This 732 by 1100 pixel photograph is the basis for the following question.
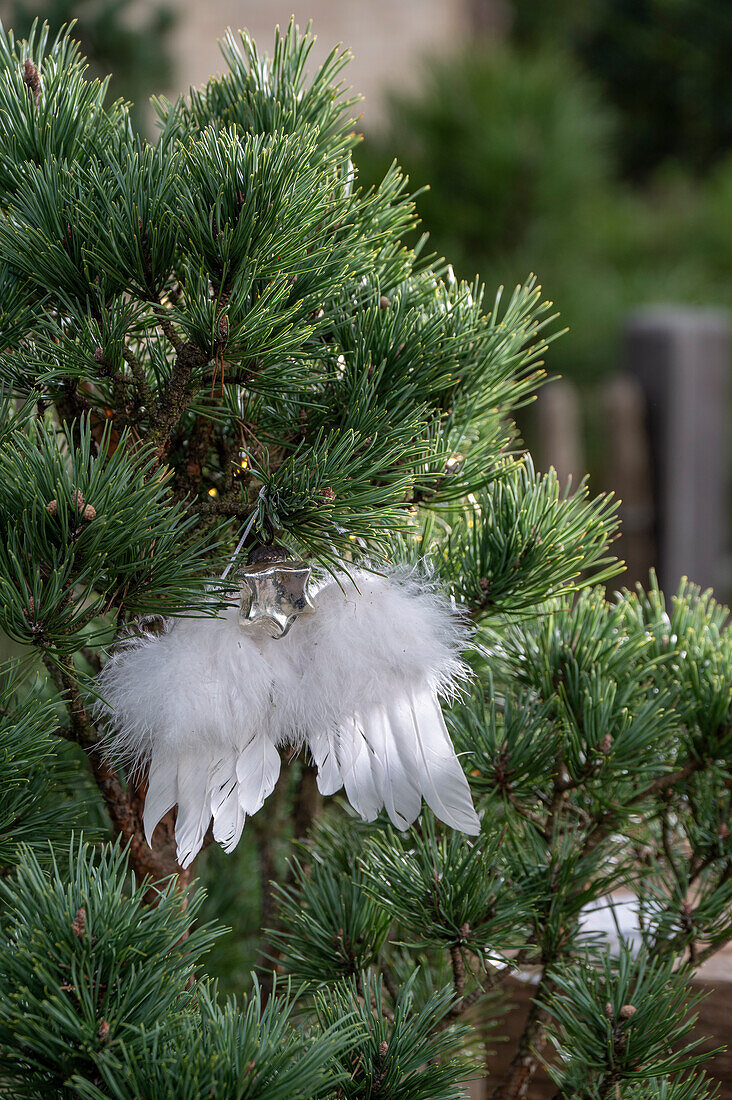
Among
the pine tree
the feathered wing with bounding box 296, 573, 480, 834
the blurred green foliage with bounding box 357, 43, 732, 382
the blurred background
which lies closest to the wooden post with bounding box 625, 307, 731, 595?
the blurred background

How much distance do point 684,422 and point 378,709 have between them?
1321mm

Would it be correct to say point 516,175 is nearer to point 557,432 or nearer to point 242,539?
point 557,432

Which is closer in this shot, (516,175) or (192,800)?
(192,800)

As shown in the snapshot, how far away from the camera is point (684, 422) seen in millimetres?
1554

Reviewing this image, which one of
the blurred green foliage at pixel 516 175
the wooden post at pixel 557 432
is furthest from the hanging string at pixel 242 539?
the blurred green foliage at pixel 516 175

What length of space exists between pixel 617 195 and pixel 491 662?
7.07 feet

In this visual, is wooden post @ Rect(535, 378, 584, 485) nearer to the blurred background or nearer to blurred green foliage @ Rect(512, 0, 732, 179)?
the blurred background

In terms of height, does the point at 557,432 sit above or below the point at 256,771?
above

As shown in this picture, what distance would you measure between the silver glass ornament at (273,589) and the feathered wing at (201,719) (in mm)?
11

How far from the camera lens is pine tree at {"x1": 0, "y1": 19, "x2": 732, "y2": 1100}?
0.29 metres

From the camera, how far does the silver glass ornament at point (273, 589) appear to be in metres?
0.33

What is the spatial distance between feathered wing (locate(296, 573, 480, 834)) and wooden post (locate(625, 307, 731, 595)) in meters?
1.29

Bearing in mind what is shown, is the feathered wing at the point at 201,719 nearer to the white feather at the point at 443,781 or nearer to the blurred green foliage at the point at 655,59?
the white feather at the point at 443,781

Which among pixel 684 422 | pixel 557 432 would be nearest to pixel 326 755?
pixel 557 432
